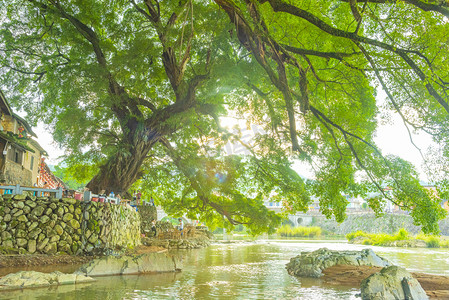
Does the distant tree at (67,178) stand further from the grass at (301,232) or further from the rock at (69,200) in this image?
the grass at (301,232)

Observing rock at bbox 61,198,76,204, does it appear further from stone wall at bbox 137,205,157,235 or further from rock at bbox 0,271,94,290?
stone wall at bbox 137,205,157,235

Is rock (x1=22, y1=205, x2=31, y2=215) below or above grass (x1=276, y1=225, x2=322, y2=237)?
above

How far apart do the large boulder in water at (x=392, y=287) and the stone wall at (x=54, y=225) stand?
908cm

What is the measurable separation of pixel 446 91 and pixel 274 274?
21.2 feet

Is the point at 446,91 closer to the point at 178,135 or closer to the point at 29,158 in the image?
the point at 178,135

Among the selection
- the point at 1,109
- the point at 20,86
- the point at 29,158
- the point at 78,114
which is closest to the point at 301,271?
the point at 78,114

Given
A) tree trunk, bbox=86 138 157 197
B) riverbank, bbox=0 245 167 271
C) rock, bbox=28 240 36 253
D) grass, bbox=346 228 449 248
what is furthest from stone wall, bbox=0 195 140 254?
grass, bbox=346 228 449 248

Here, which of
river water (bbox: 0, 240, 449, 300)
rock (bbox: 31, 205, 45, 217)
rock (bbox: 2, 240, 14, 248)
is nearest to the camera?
river water (bbox: 0, 240, 449, 300)

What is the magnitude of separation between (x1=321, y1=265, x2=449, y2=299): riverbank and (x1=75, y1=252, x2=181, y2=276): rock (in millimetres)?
4219

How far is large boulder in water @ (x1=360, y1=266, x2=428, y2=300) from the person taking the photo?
6352 mm

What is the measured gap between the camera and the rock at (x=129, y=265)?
30.4ft

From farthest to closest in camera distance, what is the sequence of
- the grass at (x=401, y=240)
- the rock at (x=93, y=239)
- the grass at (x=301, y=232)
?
the grass at (x=301, y=232) → the grass at (x=401, y=240) → the rock at (x=93, y=239)

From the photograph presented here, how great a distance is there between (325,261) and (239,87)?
6048 mm

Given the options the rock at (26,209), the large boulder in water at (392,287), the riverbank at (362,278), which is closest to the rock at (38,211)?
the rock at (26,209)
